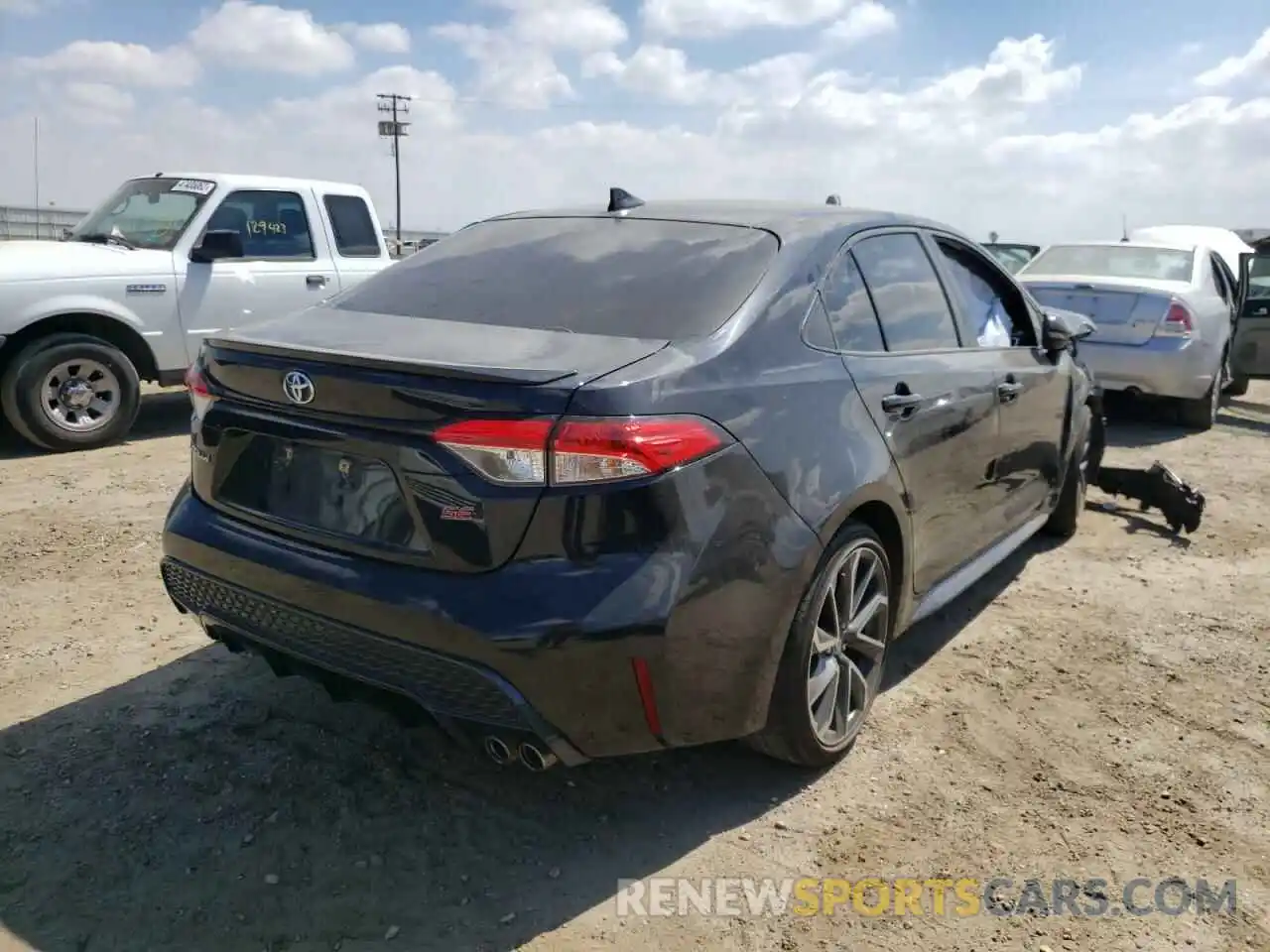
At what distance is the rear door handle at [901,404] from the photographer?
3188mm

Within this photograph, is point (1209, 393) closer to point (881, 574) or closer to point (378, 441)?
point (881, 574)

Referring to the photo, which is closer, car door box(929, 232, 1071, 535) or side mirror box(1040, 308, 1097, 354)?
car door box(929, 232, 1071, 535)

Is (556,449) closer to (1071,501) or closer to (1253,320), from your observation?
(1071,501)

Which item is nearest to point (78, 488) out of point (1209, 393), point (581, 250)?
point (581, 250)

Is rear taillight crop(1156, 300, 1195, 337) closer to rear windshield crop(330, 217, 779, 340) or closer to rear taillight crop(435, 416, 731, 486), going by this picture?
rear windshield crop(330, 217, 779, 340)

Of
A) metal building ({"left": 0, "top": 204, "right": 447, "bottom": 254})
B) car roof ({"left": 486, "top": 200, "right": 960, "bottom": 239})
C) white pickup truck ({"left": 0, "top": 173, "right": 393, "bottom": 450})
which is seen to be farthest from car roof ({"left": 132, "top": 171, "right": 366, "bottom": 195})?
metal building ({"left": 0, "top": 204, "right": 447, "bottom": 254})

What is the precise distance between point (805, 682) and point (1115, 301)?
6.84 metres

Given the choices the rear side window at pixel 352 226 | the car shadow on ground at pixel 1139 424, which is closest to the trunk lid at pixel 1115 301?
the car shadow on ground at pixel 1139 424

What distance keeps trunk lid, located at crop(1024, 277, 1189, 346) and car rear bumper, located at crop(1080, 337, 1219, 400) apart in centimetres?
8

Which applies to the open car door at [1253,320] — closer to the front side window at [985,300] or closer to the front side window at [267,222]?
the front side window at [985,300]

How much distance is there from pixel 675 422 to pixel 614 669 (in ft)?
1.92

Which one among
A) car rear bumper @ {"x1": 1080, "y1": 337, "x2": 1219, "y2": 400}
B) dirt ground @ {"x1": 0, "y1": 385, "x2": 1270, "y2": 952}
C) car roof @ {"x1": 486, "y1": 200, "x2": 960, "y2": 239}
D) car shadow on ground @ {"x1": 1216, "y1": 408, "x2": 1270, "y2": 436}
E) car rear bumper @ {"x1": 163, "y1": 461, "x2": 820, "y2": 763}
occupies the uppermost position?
car roof @ {"x1": 486, "y1": 200, "x2": 960, "y2": 239}

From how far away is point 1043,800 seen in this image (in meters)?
3.07

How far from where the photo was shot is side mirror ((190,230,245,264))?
293 inches
